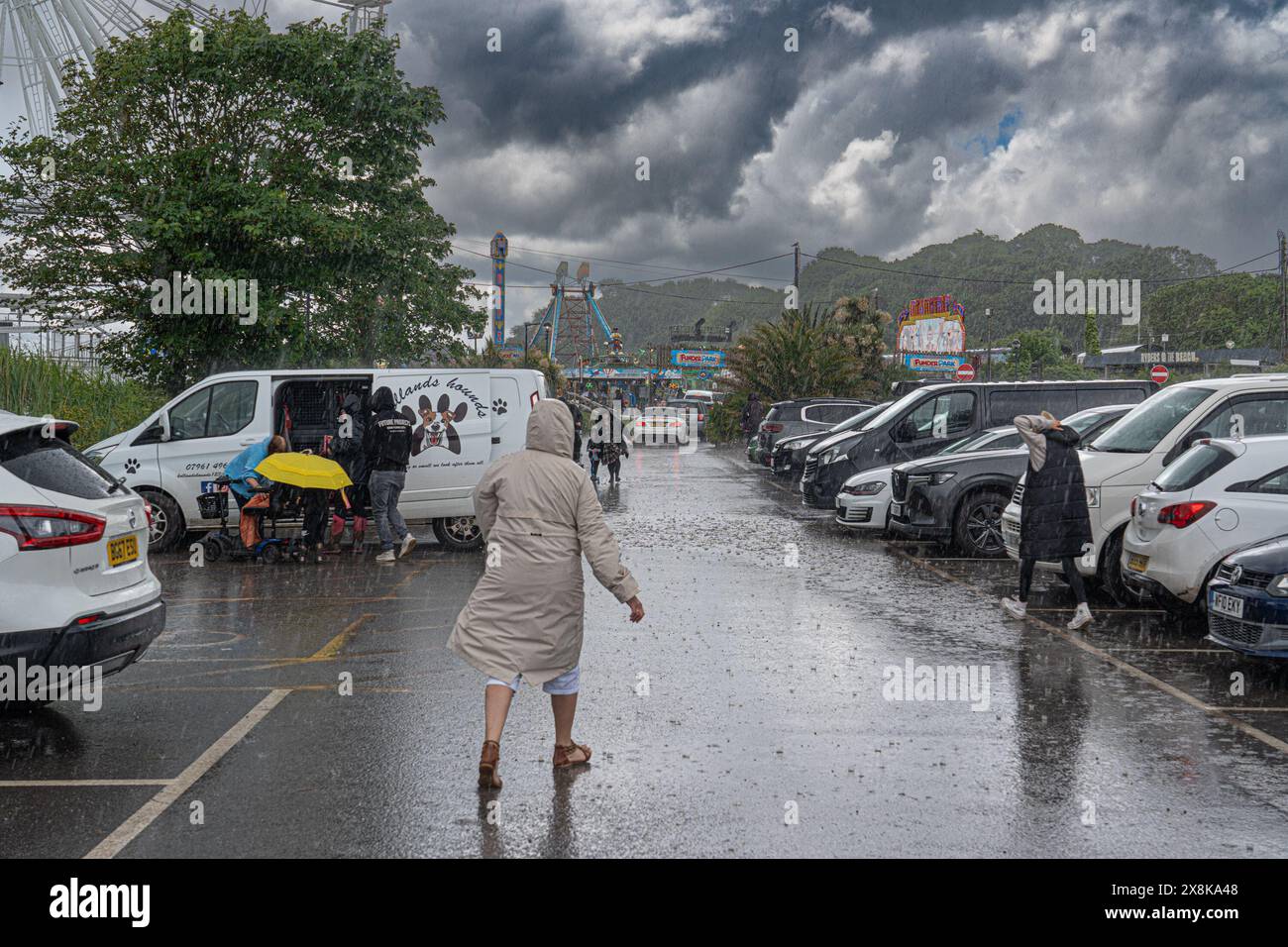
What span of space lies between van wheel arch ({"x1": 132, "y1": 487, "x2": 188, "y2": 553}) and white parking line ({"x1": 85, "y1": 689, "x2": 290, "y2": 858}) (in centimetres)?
753

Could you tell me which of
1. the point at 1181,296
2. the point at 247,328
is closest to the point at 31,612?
the point at 247,328

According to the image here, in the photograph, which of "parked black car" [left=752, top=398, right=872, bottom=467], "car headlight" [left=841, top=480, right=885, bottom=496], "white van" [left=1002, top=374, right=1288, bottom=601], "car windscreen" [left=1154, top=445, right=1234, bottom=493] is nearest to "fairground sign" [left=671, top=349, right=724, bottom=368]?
"parked black car" [left=752, top=398, right=872, bottom=467]

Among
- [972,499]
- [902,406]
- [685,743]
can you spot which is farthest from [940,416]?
[685,743]

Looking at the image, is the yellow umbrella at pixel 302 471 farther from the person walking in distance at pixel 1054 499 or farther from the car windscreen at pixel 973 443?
the car windscreen at pixel 973 443

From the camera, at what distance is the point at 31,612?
560 centimetres

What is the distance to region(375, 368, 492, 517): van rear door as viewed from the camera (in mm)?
13898

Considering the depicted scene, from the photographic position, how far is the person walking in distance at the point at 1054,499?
926 centimetres

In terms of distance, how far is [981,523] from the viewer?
13766 millimetres

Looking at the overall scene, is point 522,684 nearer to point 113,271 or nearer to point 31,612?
point 31,612

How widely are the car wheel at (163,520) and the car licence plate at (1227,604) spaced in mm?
11116

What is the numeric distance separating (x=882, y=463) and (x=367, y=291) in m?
11.6

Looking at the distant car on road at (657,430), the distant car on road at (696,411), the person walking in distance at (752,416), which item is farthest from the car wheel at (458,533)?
the distant car on road at (696,411)

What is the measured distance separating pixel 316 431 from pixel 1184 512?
32.8ft

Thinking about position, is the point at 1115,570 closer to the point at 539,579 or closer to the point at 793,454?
the point at 539,579
